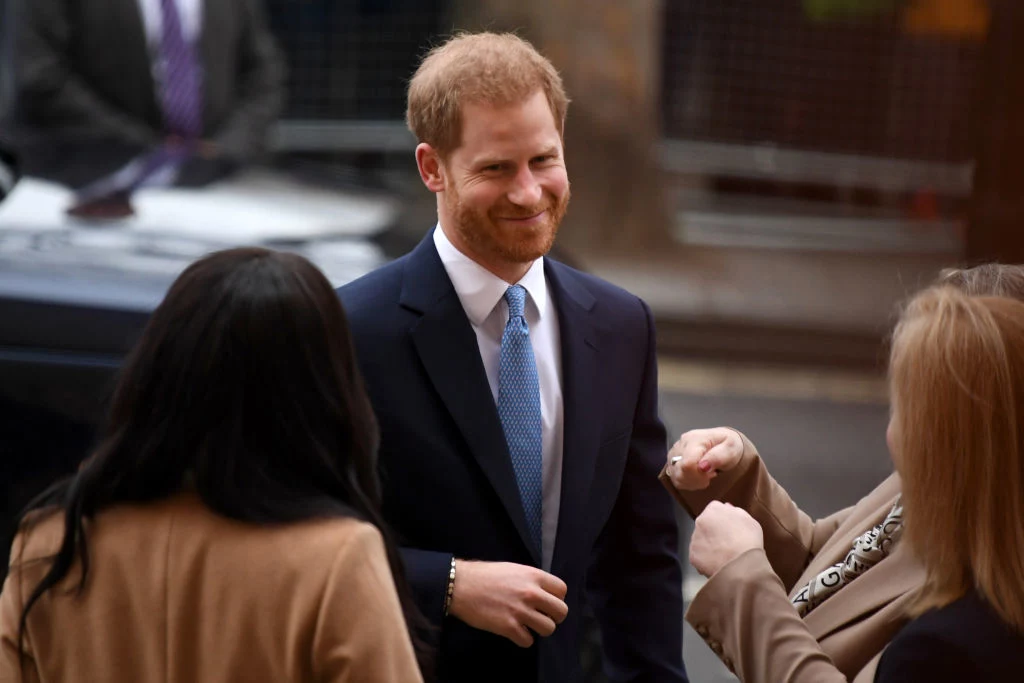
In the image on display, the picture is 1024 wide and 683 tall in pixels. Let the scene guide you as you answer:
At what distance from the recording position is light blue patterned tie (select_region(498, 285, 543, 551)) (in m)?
2.77

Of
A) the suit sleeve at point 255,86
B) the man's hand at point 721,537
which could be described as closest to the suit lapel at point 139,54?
the suit sleeve at point 255,86

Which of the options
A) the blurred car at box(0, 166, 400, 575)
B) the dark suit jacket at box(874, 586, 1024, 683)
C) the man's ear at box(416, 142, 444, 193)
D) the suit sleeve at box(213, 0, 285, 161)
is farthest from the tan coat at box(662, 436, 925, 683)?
the suit sleeve at box(213, 0, 285, 161)

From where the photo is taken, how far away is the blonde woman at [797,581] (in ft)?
7.98

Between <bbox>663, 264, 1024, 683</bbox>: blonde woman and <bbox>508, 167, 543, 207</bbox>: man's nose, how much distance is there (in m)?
0.52

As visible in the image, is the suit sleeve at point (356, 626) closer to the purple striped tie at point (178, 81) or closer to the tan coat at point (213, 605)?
the tan coat at point (213, 605)

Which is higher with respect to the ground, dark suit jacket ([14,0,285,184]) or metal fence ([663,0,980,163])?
dark suit jacket ([14,0,285,184])

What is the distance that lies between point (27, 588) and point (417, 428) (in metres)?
0.77

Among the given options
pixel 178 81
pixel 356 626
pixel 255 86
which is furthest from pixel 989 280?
pixel 255 86

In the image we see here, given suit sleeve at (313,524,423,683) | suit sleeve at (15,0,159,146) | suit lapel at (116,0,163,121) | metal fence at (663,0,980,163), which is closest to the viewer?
suit sleeve at (313,524,423,683)

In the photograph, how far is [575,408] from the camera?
282 cm

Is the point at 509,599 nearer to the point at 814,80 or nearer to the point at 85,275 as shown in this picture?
the point at 85,275

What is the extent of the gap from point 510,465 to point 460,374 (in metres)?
0.18

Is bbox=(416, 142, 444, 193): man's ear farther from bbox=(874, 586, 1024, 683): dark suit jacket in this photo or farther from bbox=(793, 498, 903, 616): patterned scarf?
bbox=(874, 586, 1024, 683): dark suit jacket

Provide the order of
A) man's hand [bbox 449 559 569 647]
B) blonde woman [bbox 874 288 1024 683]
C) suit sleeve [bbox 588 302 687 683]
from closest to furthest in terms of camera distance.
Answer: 1. blonde woman [bbox 874 288 1024 683]
2. man's hand [bbox 449 559 569 647]
3. suit sleeve [bbox 588 302 687 683]
